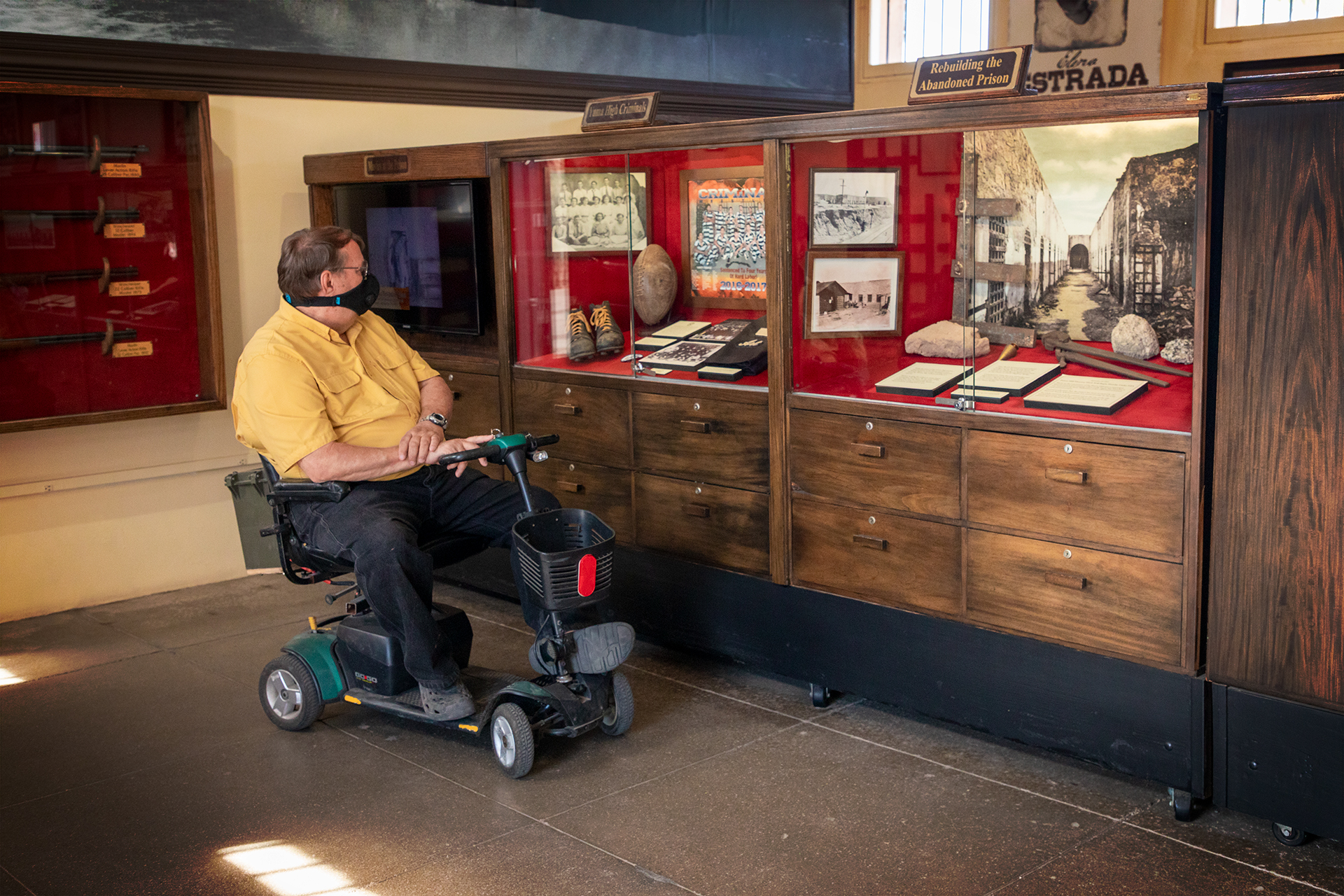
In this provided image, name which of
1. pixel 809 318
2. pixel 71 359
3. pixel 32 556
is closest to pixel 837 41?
pixel 809 318

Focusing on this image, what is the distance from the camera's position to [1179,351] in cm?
285

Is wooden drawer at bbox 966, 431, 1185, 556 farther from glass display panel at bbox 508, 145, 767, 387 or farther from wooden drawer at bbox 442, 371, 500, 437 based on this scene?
wooden drawer at bbox 442, 371, 500, 437

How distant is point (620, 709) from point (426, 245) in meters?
2.27

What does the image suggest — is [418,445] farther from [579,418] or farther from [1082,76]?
[1082,76]

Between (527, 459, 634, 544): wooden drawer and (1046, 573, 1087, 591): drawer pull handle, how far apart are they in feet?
5.14

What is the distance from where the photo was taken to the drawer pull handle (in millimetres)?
2947

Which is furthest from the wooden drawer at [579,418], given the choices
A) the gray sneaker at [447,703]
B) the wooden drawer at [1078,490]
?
the wooden drawer at [1078,490]

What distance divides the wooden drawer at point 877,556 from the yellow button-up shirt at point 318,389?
1220 millimetres

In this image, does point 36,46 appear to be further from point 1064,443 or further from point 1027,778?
point 1027,778

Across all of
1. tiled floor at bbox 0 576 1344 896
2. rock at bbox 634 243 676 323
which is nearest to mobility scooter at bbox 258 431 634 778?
tiled floor at bbox 0 576 1344 896

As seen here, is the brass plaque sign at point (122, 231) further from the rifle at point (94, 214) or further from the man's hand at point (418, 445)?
the man's hand at point (418, 445)

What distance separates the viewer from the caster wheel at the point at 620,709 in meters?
3.33

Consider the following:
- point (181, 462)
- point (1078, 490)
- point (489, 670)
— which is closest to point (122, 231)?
point (181, 462)

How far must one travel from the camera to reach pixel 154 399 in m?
4.77
